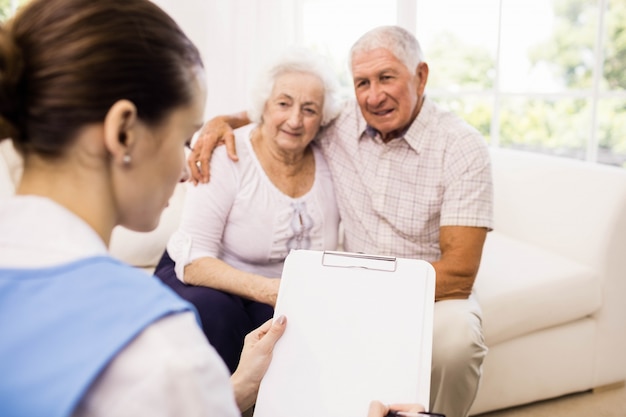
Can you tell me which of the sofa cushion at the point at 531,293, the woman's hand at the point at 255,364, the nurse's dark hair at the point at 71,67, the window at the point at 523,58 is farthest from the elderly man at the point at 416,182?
the window at the point at 523,58

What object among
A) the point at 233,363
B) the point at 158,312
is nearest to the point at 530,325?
the point at 233,363

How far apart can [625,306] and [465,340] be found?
0.90 metres

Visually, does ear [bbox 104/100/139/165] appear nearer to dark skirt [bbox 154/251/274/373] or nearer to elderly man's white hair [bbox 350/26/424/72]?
dark skirt [bbox 154/251/274/373]

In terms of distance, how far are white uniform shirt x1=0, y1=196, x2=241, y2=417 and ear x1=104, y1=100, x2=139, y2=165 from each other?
8 centimetres

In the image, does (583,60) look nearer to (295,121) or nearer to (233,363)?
(295,121)

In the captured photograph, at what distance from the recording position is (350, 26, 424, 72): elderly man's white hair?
5.51ft

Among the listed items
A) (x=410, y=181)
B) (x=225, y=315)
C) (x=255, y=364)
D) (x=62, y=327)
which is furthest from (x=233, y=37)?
(x=62, y=327)

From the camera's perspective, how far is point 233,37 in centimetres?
321

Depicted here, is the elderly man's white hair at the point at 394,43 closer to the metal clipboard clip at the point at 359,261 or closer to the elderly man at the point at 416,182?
the elderly man at the point at 416,182

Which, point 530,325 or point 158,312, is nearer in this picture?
point 158,312

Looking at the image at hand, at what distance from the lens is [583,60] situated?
4531 mm

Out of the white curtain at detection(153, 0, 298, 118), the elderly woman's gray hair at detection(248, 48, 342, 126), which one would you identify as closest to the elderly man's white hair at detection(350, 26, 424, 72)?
the elderly woman's gray hair at detection(248, 48, 342, 126)

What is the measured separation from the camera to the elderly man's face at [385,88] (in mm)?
1693

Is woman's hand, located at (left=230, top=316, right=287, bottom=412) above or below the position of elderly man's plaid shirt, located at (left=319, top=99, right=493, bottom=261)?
below
